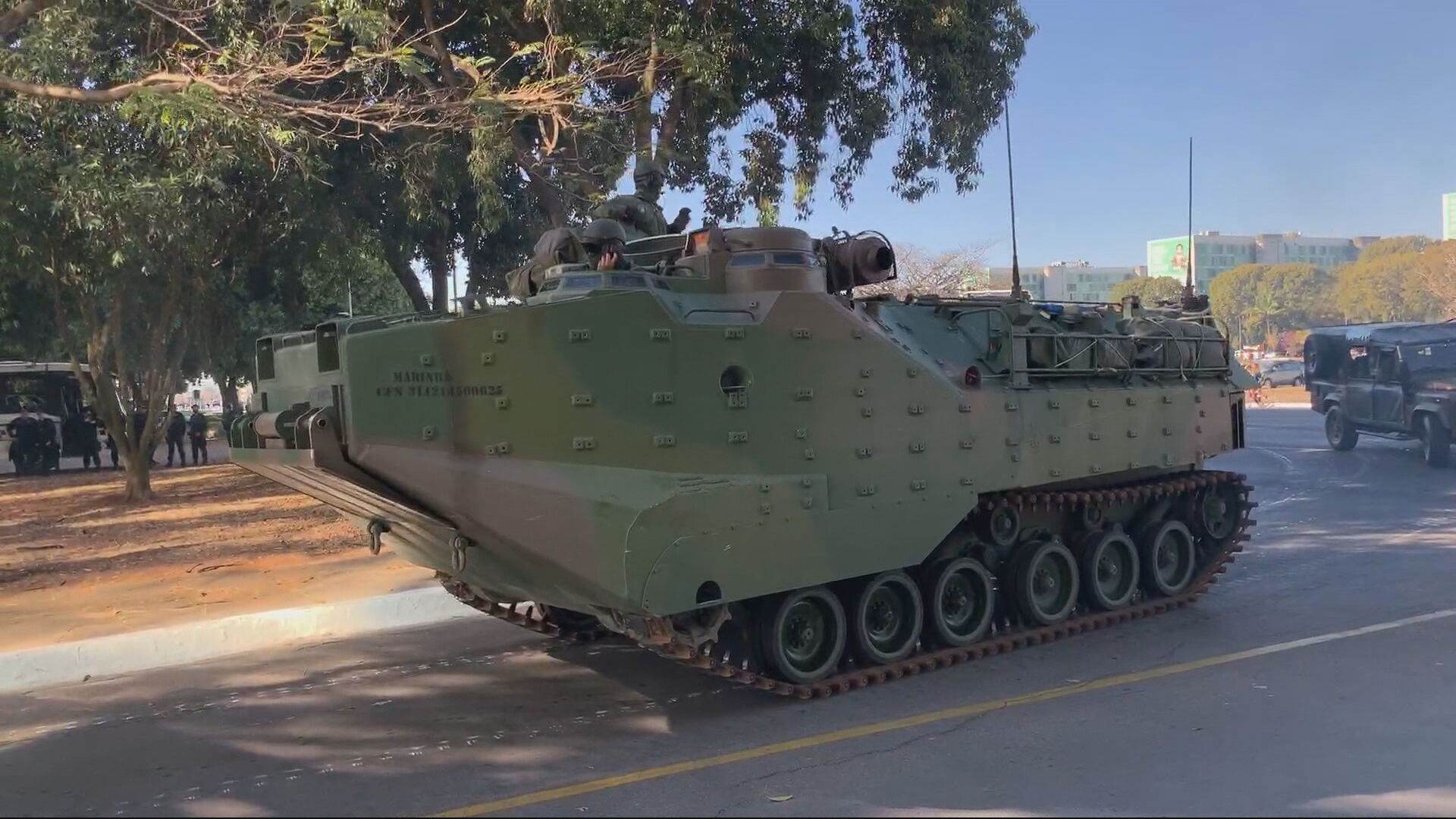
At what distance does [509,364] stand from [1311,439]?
75.9ft

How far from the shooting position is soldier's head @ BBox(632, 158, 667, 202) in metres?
9.35

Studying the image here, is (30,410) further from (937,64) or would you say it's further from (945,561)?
(945,561)

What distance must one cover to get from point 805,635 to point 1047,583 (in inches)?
96.7

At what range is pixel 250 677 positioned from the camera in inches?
311

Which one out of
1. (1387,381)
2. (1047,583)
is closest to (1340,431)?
(1387,381)

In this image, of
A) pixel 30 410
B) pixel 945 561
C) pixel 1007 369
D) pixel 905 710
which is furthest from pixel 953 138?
pixel 30 410

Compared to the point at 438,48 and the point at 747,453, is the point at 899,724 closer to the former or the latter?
the point at 747,453

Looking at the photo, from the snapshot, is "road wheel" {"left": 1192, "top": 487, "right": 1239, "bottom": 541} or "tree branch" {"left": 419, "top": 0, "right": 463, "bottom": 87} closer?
"road wheel" {"left": 1192, "top": 487, "right": 1239, "bottom": 541}

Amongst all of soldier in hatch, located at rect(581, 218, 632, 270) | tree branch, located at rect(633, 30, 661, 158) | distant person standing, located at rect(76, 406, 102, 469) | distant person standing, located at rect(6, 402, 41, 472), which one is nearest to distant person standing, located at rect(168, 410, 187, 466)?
distant person standing, located at rect(76, 406, 102, 469)

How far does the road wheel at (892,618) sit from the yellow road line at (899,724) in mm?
795

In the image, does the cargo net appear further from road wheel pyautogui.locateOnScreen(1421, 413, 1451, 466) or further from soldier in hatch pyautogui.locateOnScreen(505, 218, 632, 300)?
road wheel pyautogui.locateOnScreen(1421, 413, 1451, 466)

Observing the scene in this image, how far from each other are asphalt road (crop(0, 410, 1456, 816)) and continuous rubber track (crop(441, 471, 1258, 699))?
0.11 metres

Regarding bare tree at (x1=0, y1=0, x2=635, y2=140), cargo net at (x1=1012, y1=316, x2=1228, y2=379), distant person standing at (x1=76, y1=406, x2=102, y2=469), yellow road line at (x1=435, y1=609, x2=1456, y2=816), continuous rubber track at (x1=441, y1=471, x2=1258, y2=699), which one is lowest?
Result: yellow road line at (x1=435, y1=609, x2=1456, y2=816)

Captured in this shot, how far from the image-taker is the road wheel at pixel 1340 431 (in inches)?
851
